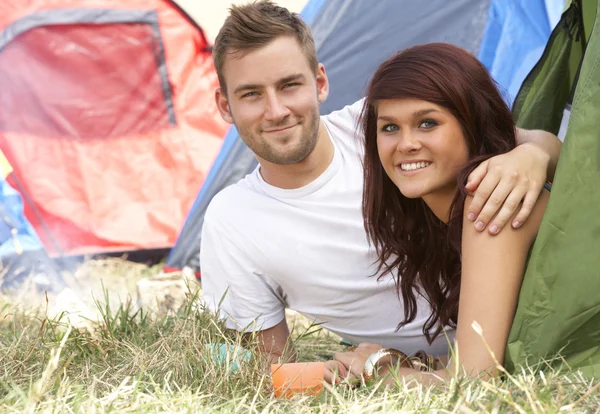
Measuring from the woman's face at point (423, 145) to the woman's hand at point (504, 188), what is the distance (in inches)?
3.3

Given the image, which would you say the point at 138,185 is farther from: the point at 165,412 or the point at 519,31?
the point at 165,412

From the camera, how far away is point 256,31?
75.9 inches

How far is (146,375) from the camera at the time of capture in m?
1.58

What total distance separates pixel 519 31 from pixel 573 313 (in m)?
1.70

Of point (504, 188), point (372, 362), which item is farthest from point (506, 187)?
point (372, 362)

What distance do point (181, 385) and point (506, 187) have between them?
0.73 metres

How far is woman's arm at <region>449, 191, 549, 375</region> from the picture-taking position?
141 cm

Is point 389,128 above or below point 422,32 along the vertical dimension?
below

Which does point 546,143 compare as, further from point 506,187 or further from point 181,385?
point 181,385

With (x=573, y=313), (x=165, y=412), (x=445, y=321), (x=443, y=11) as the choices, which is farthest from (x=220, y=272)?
(x=443, y=11)

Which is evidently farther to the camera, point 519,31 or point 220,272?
point 519,31

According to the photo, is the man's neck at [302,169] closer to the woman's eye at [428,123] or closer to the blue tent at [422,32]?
the woman's eye at [428,123]

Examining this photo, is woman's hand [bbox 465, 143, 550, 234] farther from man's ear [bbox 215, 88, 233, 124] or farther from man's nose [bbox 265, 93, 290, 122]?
man's ear [bbox 215, 88, 233, 124]

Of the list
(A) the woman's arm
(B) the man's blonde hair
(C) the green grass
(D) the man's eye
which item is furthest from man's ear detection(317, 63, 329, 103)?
(A) the woman's arm
